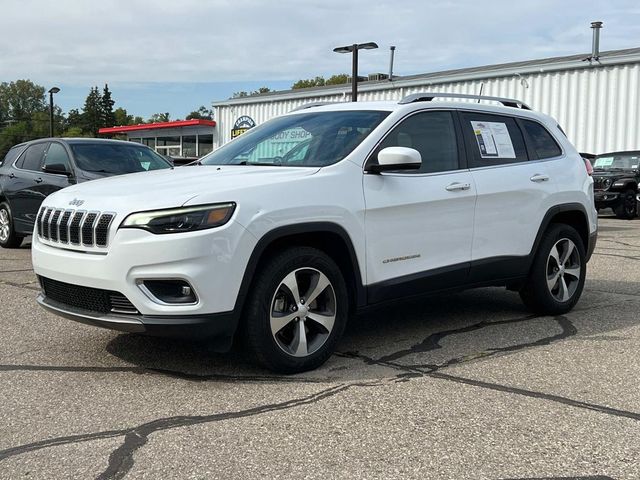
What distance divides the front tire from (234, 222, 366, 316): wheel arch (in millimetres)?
80

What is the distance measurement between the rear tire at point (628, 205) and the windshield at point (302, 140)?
1523cm

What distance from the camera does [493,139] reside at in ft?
18.2

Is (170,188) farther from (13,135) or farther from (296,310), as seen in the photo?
(13,135)

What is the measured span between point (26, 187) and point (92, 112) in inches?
4560

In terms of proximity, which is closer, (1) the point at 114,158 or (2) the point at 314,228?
(2) the point at 314,228

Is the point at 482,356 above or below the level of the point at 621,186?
below

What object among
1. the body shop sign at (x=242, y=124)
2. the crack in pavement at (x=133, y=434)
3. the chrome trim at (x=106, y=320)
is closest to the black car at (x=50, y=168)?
the chrome trim at (x=106, y=320)

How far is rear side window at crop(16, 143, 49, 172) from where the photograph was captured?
1036 centimetres

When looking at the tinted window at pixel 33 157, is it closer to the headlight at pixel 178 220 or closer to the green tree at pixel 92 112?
the headlight at pixel 178 220

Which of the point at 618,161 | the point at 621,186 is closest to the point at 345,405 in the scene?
the point at 621,186

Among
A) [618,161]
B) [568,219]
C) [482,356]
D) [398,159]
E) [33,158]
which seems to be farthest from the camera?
[618,161]

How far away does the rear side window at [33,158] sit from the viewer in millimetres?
10359

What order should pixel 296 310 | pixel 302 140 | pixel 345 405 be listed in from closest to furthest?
pixel 345 405
pixel 296 310
pixel 302 140

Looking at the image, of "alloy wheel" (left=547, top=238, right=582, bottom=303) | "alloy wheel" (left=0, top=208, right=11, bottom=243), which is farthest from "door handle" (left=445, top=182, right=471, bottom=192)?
"alloy wheel" (left=0, top=208, right=11, bottom=243)
